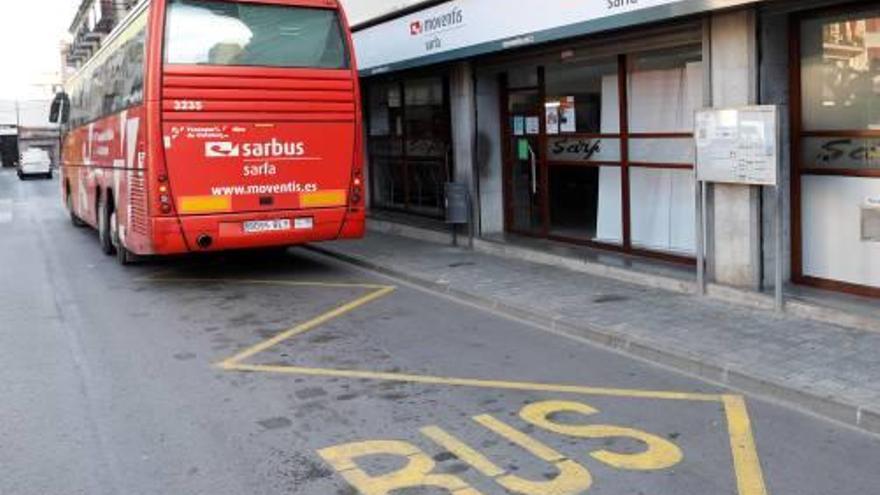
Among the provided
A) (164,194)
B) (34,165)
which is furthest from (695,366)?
(34,165)

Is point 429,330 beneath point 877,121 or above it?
beneath

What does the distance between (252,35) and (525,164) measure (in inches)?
162

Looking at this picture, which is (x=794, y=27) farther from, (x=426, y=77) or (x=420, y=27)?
(x=426, y=77)

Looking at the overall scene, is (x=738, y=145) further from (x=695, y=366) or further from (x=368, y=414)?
(x=368, y=414)

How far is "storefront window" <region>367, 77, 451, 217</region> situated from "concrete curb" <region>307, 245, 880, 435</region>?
5.15 meters

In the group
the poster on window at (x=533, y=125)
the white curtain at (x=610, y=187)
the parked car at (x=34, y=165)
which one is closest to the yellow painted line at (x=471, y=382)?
the white curtain at (x=610, y=187)

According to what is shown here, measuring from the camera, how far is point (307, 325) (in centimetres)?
875

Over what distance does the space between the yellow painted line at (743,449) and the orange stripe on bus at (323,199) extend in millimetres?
6234

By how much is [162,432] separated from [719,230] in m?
5.53

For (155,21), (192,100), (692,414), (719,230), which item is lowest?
(692,414)

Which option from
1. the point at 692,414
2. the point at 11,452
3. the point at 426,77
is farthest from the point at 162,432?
the point at 426,77

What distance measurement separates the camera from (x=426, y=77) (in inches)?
594

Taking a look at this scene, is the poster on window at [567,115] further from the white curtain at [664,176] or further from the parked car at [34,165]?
the parked car at [34,165]

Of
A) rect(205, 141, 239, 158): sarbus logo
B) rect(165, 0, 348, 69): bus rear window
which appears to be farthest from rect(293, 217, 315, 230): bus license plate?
rect(165, 0, 348, 69): bus rear window
